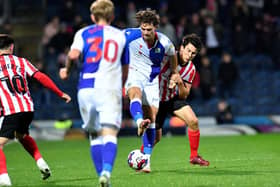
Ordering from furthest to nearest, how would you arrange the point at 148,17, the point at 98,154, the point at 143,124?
the point at 148,17, the point at 143,124, the point at 98,154

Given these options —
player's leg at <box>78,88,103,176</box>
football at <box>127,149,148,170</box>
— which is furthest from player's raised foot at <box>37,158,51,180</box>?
player's leg at <box>78,88,103,176</box>

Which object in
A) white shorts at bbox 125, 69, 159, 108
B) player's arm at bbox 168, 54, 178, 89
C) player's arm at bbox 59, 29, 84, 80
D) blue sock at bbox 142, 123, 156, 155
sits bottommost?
blue sock at bbox 142, 123, 156, 155

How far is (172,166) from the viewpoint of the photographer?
10797mm

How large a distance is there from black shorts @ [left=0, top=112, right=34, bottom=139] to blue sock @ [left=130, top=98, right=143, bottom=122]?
1264 millimetres

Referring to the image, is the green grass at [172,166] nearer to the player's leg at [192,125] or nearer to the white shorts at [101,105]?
the player's leg at [192,125]

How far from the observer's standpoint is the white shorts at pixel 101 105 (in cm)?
746

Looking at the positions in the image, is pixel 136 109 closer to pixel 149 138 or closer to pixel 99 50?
pixel 149 138

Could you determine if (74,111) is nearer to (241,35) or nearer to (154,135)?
(241,35)

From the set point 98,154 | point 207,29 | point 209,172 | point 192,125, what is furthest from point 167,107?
point 207,29

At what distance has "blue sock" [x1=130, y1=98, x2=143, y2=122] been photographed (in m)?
9.39

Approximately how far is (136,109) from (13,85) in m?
1.54

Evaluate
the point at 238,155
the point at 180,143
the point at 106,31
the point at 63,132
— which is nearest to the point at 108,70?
the point at 106,31

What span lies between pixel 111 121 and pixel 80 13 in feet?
53.1

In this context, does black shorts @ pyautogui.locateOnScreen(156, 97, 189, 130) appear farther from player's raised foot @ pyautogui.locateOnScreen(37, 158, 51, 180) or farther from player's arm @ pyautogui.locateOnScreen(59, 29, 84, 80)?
player's arm @ pyautogui.locateOnScreen(59, 29, 84, 80)
